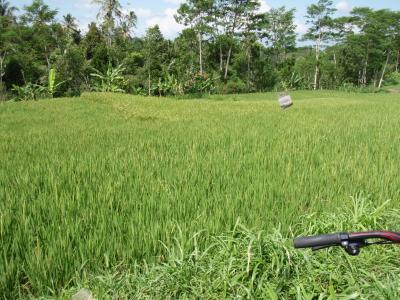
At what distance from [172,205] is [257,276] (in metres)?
0.82

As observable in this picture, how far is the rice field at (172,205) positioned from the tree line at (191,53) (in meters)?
13.1

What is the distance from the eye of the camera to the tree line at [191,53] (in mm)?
17822

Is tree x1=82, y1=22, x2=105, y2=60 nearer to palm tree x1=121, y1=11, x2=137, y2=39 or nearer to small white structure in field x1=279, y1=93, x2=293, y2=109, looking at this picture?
palm tree x1=121, y1=11, x2=137, y2=39

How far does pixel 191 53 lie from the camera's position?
2164 centimetres

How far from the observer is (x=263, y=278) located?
144 centimetres

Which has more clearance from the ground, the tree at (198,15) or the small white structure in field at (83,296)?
the tree at (198,15)

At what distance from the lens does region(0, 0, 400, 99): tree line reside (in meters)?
17.8

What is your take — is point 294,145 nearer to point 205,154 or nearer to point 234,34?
point 205,154

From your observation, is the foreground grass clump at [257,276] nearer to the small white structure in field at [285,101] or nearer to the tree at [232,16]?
the small white structure in field at [285,101]

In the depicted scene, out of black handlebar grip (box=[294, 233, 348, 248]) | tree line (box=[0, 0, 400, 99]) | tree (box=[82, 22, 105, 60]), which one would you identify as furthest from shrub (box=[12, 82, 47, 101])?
black handlebar grip (box=[294, 233, 348, 248])

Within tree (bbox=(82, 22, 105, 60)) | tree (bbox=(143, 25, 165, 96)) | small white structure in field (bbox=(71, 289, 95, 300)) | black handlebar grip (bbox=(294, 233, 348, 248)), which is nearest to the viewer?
black handlebar grip (bbox=(294, 233, 348, 248))

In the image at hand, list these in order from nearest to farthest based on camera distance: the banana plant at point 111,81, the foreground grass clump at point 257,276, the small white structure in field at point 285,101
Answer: the foreground grass clump at point 257,276 → the small white structure in field at point 285,101 → the banana plant at point 111,81

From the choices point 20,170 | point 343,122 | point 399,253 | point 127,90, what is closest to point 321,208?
point 399,253

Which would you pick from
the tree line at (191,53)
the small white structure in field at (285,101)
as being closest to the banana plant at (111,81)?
the tree line at (191,53)
